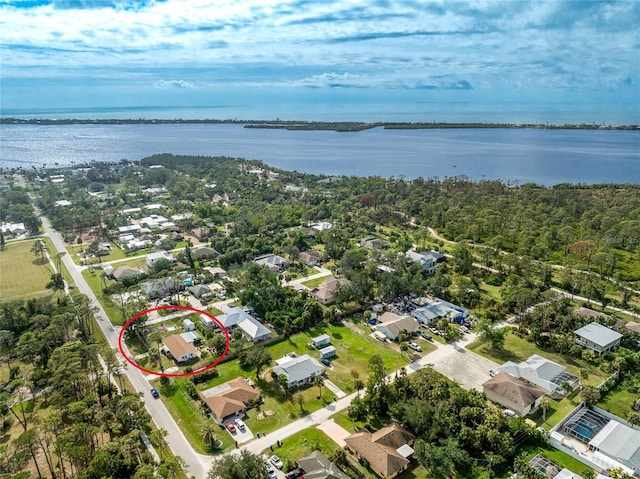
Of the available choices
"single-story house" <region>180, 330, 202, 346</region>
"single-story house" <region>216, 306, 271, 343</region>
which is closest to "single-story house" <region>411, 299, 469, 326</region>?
"single-story house" <region>216, 306, 271, 343</region>

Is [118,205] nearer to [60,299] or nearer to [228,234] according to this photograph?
[228,234]

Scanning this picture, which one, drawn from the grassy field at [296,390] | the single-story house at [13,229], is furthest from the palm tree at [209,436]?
the single-story house at [13,229]


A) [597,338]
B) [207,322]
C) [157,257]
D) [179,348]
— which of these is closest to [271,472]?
[179,348]

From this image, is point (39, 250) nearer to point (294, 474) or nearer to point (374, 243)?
point (374, 243)

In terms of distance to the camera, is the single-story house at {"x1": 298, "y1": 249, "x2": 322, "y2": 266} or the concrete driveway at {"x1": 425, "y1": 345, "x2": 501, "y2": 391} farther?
the single-story house at {"x1": 298, "y1": 249, "x2": 322, "y2": 266}

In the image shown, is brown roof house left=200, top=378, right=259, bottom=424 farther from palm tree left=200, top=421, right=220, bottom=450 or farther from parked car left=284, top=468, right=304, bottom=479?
parked car left=284, top=468, right=304, bottom=479

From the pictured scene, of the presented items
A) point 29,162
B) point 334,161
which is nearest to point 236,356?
point 334,161

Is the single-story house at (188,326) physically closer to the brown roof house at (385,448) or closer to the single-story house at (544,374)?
the brown roof house at (385,448)
